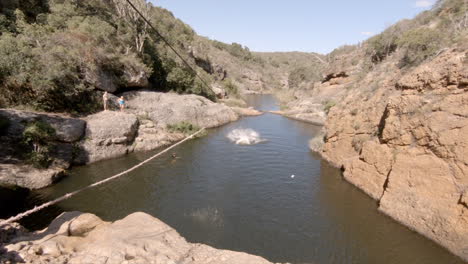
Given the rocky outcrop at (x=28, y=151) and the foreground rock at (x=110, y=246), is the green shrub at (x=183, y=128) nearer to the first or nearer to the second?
the rocky outcrop at (x=28, y=151)

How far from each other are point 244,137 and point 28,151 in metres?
15.6

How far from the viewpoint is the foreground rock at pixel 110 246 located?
5.00m

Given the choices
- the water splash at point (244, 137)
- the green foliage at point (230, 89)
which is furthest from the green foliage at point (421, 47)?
the green foliage at point (230, 89)

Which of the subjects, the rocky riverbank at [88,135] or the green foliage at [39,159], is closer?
the rocky riverbank at [88,135]

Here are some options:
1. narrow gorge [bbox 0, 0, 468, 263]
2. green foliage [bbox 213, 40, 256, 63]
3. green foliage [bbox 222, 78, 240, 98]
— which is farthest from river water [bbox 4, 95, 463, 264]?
green foliage [bbox 213, 40, 256, 63]

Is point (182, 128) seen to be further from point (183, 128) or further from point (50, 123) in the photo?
point (50, 123)

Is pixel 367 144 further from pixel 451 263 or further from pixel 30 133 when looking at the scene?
pixel 30 133

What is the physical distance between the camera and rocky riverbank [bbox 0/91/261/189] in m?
11.6

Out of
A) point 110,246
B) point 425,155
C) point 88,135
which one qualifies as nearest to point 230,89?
point 88,135

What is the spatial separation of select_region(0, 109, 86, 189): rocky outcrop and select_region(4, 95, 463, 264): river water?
686 mm

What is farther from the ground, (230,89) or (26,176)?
(230,89)

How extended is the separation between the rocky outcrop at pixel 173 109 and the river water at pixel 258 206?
698cm

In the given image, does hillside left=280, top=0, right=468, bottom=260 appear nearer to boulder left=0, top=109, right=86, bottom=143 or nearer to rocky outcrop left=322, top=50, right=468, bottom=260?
rocky outcrop left=322, top=50, right=468, bottom=260

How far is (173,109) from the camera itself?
24.4 m
